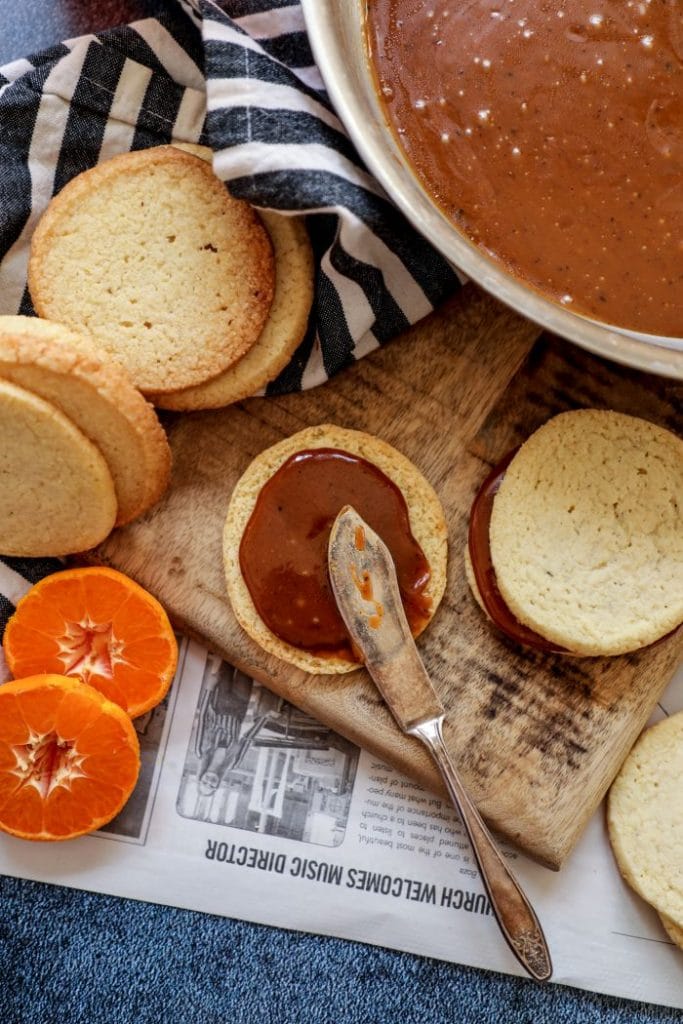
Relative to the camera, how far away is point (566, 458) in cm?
174

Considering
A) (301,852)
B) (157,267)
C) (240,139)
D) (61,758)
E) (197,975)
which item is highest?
(240,139)

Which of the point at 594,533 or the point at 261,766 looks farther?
the point at 261,766

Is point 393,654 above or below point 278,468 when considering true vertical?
below

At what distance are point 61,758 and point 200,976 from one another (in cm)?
56

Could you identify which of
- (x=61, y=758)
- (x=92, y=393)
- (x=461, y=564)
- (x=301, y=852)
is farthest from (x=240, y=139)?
(x=301, y=852)

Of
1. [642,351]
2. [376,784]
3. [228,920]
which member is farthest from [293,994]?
[642,351]

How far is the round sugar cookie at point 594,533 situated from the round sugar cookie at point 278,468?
113 millimetres

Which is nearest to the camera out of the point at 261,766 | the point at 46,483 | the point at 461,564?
the point at 46,483

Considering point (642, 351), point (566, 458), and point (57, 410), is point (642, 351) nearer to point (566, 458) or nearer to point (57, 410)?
point (566, 458)

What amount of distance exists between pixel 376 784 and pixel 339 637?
344 mm

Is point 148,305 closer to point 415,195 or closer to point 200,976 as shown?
point 415,195

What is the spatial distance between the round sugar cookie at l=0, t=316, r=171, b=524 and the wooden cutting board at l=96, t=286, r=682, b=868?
0.11 m

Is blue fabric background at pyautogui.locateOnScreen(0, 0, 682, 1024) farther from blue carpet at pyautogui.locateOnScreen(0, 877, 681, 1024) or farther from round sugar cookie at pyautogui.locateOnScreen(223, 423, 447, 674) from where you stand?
round sugar cookie at pyautogui.locateOnScreen(223, 423, 447, 674)

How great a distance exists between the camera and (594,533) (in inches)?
67.9
